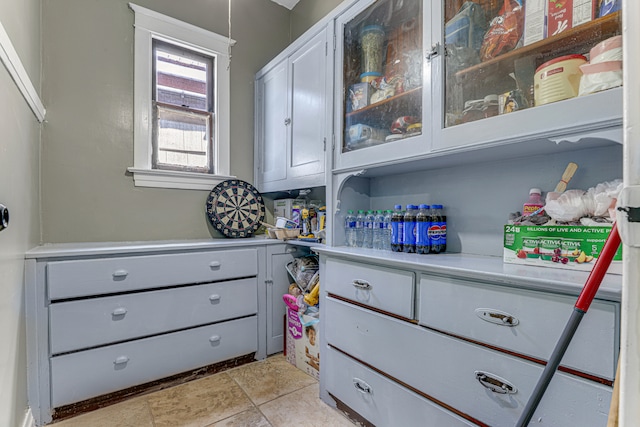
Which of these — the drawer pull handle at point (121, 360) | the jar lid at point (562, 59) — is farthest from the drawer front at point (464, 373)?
the drawer pull handle at point (121, 360)

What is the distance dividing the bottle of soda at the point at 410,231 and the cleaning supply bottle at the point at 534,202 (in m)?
0.48

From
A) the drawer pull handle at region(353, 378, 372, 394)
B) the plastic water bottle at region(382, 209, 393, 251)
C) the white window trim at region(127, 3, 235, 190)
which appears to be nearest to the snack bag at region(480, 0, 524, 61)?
the plastic water bottle at region(382, 209, 393, 251)

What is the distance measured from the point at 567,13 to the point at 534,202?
0.67 meters

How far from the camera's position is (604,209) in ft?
3.23

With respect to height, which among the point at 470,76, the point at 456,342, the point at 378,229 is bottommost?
the point at 456,342

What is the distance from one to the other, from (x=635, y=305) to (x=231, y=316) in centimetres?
209

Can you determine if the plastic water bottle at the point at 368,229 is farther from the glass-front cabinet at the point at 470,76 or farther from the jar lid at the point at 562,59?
the jar lid at the point at 562,59

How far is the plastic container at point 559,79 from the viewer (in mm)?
1009

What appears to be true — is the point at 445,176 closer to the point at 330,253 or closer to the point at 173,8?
the point at 330,253

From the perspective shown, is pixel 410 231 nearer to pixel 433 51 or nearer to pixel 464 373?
pixel 464 373

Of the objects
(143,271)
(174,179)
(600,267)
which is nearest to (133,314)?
(143,271)

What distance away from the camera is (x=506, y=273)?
1.00 meters

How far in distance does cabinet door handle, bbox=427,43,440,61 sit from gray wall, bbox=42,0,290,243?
6.52 ft

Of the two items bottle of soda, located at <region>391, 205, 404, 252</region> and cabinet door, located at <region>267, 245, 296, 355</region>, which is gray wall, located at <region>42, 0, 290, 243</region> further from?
bottle of soda, located at <region>391, 205, 404, 252</region>
